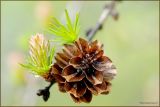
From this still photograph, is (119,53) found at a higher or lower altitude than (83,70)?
lower

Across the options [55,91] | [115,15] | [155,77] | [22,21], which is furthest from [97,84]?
[22,21]

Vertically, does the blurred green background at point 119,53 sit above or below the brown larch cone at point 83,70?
below

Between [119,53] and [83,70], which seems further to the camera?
[119,53]

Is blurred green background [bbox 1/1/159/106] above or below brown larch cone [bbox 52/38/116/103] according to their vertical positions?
below

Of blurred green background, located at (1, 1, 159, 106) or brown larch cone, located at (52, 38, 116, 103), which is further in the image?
blurred green background, located at (1, 1, 159, 106)
